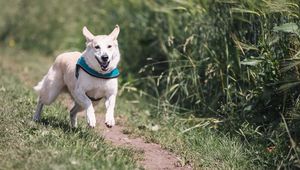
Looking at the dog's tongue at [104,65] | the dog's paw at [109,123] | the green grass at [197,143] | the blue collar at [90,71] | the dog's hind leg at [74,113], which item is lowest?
the green grass at [197,143]

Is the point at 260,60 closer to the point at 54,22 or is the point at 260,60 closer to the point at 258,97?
the point at 258,97

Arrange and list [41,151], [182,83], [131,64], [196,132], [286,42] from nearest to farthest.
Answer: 1. [41,151]
2. [286,42]
3. [196,132]
4. [182,83]
5. [131,64]

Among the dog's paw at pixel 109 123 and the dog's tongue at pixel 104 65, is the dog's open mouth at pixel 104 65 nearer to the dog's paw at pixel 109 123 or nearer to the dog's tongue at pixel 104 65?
the dog's tongue at pixel 104 65

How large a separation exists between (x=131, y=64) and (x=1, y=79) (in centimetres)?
221

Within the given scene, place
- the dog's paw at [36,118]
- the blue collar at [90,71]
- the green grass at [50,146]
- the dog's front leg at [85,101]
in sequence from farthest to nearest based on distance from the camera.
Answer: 1. the dog's paw at [36,118]
2. the blue collar at [90,71]
3. the dog's front leg at [85,101]
4. the green grass at [50,146]

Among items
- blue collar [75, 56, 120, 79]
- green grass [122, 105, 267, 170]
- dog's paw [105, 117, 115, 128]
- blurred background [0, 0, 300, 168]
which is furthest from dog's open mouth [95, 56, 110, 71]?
blurred background [0, 0, 300, 168]

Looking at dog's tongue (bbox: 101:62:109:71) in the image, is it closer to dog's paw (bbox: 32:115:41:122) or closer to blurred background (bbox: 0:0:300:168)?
dog's paw (bbox: 32:115:41:122)

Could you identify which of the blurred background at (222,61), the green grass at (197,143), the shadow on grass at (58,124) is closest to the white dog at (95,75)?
the shadow on grass at (58,124)

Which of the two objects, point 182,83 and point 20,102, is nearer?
point 20,102

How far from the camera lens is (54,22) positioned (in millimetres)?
13562

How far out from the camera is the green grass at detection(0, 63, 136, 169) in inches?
209

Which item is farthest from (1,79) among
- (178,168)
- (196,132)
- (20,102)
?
(178,168)

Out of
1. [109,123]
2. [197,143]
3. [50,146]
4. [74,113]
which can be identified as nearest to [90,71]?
[109,123]

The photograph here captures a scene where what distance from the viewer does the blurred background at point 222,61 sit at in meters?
6.49
